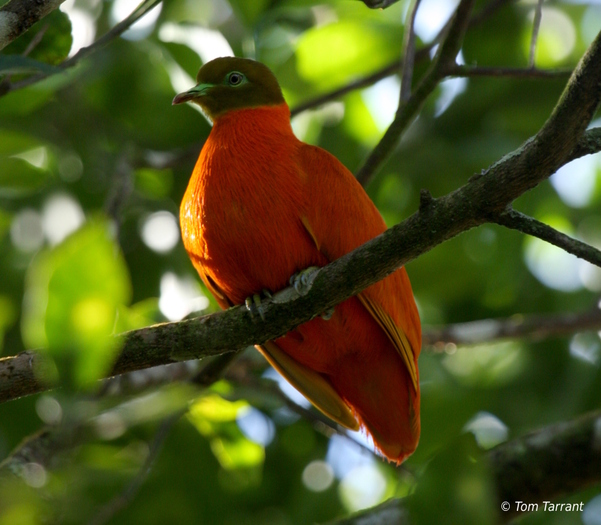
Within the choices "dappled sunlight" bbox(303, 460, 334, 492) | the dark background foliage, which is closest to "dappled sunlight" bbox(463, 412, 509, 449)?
the dark background foliage

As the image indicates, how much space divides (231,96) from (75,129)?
1.75m

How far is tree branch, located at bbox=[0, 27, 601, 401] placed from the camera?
2.35 m

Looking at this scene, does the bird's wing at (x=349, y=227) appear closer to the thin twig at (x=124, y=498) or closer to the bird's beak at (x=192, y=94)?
the bird's beak at (x=192, y=94)

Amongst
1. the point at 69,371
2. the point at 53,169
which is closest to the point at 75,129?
the point at 53,169

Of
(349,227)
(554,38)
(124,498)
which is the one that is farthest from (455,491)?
(554,38)

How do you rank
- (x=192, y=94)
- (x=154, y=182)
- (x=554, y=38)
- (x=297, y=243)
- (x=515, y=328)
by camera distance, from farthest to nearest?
(x=554, y=38)
(x=154, y=182)
(x=515, y=328)
(x=192, y=94)
(x=297, y=243)

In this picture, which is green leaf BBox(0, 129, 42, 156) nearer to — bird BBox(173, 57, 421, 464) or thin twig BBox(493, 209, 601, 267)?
bird BBox(173, 57, 421, 464)

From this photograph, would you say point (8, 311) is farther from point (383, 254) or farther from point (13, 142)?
point (383, 254)

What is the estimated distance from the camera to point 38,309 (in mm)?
1462

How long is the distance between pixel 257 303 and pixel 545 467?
4.91 feet

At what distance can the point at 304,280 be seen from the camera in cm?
323

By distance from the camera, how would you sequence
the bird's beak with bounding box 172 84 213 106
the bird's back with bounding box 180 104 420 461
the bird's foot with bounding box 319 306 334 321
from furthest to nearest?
the bird's beak with bounding box 172 84 213 106 → the bird's foot with bounding box 319 306 334 321 → the bird's back with bounding box 180 104 420 461

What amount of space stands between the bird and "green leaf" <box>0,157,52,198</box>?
1.29 metres

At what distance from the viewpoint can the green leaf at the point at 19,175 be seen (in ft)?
15.7
